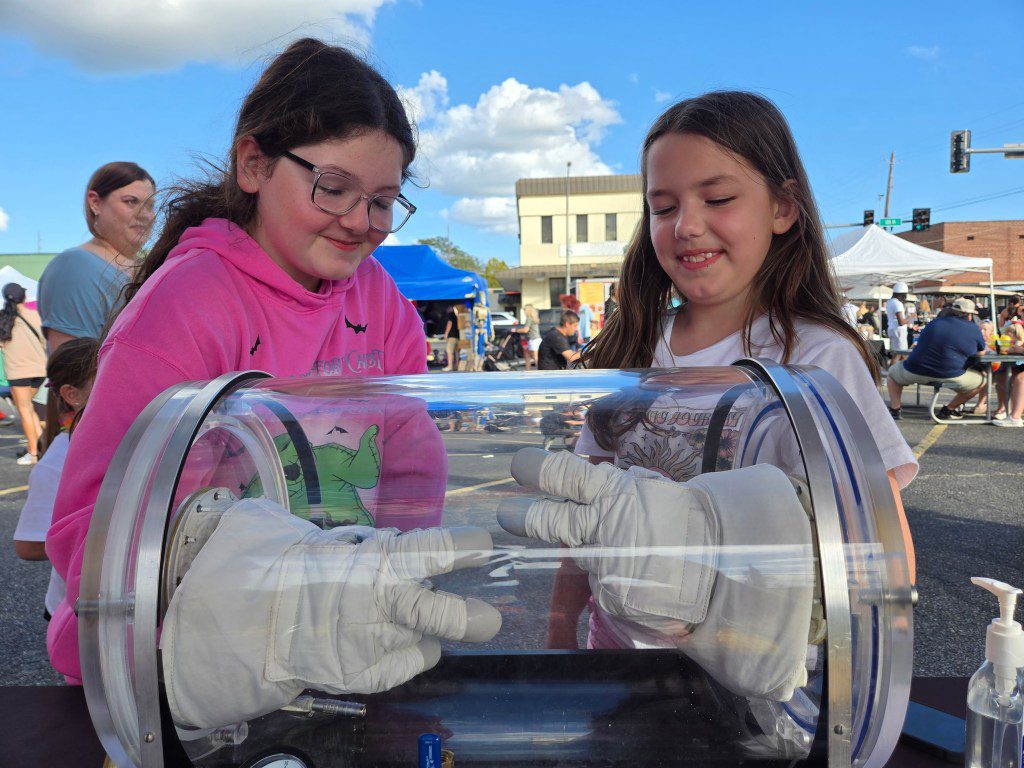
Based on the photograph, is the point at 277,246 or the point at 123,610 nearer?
the point at 123,610

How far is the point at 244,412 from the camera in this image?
0.94 metres

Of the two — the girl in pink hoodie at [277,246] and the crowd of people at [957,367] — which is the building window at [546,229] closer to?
the crowd of people at [957,367]

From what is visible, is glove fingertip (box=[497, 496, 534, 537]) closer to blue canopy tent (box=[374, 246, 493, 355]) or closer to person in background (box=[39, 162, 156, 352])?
person in background (box=[39, 162, 156, 352])

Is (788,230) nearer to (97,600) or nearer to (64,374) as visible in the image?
(97,600)

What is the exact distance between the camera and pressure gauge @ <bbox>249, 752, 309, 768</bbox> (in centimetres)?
78

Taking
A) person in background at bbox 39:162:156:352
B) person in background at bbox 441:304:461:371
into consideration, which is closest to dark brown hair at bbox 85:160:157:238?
person in background at bbox 39:162:156:352

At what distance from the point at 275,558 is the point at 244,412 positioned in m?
0.25

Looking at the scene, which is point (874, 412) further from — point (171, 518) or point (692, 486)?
point (171, 518)

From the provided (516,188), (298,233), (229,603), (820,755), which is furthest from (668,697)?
(516,188)

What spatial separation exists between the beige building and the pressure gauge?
3753cm

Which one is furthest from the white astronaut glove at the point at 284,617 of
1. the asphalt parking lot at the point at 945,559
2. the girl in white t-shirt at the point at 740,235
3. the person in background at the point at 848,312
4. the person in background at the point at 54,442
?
the asphalt parking lot at the point at 945,559

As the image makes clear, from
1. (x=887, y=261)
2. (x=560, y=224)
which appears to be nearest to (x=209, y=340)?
(x=887, y=261)

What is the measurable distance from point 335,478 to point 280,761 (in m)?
0.35

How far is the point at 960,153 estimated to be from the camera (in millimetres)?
17797
